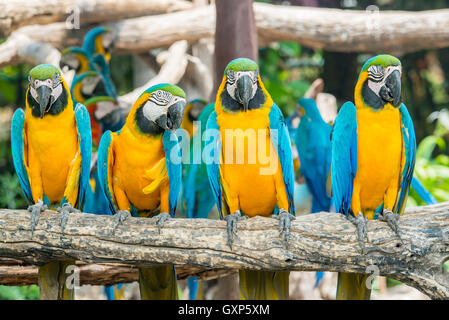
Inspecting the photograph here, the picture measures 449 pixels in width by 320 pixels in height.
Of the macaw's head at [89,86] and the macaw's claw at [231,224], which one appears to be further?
the macaw's head at [89,86]

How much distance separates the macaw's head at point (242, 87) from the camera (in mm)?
2027

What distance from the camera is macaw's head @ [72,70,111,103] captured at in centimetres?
391

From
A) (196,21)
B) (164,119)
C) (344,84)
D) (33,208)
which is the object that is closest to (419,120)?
(344,84)

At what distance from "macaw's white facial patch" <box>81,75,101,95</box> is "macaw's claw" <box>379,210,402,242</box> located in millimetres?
2608

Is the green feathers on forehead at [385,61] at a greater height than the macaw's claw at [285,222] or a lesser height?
greater

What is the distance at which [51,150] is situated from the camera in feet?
7.48

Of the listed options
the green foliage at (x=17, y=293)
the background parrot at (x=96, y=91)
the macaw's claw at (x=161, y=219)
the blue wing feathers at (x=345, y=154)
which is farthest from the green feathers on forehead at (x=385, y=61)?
the green foliage at (x=17, y=293)

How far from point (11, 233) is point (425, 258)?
176cm

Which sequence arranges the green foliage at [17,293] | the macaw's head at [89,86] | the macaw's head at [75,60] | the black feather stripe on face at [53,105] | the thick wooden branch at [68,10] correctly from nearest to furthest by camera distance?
the black feather stripe on face at [53,105] < the macaw's head at [89,86] < the green foliage at [17,293] < the macaw's head at [75,60] < the thick wooden branch at [68,10]

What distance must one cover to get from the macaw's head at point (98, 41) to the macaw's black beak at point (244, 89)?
2.72 meters

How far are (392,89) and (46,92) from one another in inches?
59.0

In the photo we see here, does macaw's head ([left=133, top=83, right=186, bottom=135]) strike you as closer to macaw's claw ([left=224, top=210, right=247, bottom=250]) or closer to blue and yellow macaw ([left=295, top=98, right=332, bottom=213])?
macaw's claw ([left=224, top=210, right=247, bottom=250])

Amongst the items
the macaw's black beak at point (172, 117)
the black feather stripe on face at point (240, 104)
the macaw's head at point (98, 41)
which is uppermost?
the macaw's head at point (98, 41)

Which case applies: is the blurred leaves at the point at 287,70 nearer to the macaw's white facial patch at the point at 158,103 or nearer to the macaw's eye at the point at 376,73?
the macaw's eye at the point at 376,73
